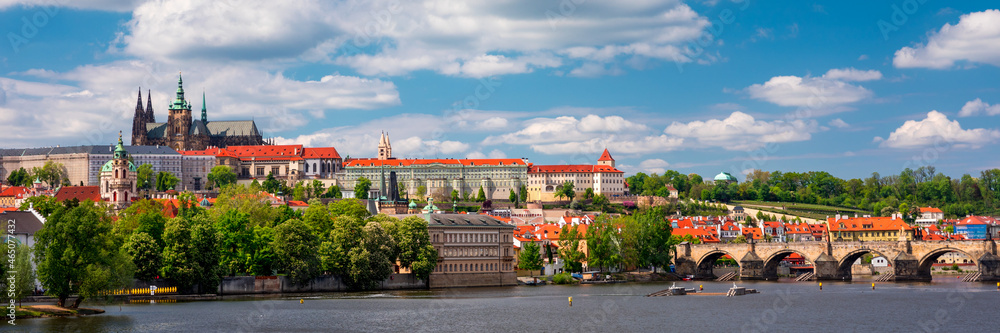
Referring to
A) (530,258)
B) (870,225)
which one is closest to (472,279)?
(530,258)

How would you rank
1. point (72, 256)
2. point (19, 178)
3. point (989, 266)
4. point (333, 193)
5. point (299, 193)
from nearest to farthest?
point (72, 256), point (989, 266), point (299, 193), point (19, 178), point (333, 193)

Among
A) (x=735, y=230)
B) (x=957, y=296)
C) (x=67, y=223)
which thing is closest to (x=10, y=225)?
(x=67, y=223)

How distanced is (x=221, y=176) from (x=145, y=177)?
1639cm

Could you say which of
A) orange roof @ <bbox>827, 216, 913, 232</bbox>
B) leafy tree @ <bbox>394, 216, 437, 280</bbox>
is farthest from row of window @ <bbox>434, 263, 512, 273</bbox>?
orange roof @ <bbox>827, 216, 913, 232</bbox>

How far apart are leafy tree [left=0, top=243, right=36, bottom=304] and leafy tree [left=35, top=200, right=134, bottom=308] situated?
1.63 m

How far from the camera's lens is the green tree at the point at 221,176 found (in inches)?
7351

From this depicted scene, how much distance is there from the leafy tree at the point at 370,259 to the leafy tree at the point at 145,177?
10174 cm

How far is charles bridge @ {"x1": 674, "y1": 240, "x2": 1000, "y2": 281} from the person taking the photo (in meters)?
86.1

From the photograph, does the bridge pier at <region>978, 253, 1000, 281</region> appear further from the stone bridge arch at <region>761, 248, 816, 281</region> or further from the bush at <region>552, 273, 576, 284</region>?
the bush at <region>552, 273, 576, 284</region>

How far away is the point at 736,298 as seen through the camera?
7056cm

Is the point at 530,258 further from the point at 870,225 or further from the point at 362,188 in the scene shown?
the point at 362,188

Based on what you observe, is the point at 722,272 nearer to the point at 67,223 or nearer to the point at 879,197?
the point at 67,223

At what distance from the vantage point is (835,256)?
94.8 meters

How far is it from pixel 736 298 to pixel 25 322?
4244 centimetres
